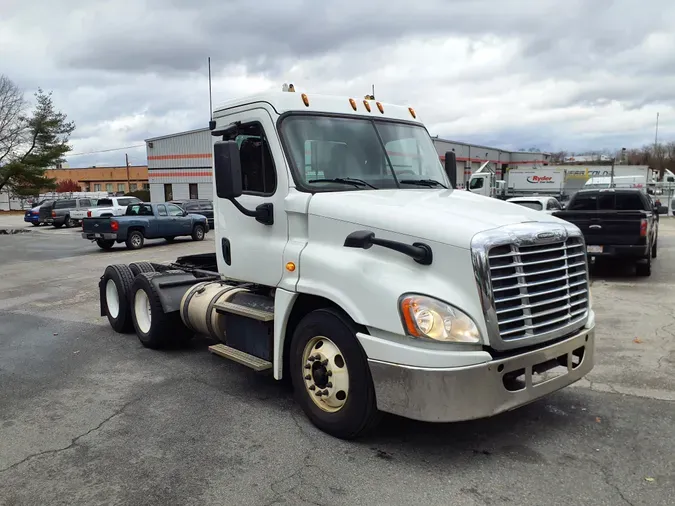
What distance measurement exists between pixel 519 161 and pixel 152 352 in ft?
225

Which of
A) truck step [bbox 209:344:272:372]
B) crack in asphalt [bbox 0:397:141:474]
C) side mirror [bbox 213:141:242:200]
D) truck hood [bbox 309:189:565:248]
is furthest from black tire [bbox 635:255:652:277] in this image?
crack in asphalt [bbox 0:397:141:474]

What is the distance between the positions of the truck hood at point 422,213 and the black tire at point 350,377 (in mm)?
756

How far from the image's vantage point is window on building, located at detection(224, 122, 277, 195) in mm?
4840

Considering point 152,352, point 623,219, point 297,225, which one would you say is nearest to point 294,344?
point 297,225

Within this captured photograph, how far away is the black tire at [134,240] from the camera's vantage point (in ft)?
70.5

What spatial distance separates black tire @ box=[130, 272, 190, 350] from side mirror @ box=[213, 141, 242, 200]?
2.55 metres

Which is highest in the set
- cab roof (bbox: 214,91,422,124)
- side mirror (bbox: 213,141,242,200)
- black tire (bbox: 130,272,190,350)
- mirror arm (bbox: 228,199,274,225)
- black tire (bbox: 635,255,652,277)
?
cab roof (bbox: 214,91,422,124)

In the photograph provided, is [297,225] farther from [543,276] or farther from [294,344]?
[543,276]

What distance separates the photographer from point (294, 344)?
451 cm

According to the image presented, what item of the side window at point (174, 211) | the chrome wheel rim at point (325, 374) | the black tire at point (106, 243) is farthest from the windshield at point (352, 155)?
the side window at point (174, 211)

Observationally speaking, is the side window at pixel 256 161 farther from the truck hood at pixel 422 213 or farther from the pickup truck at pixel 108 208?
the pickup truck at pixel 108 208

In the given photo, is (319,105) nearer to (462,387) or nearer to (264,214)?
(264,214)

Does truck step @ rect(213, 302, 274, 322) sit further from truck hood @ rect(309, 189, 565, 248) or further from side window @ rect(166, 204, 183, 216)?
side window @ rect(166, 204, 183, 216)

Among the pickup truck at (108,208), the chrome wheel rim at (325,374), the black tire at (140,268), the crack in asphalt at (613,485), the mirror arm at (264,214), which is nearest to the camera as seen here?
the crack in asphalt at (613,485)
